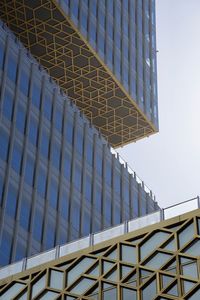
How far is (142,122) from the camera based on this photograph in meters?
→ 104

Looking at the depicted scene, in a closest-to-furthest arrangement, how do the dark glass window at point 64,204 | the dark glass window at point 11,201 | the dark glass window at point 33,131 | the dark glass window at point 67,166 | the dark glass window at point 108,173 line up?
the dark glass window at point 11,201 → the dark glass window at point 33,131 → the dark glass window at point 64,204 → the dark glass window at point 67,166 → the dark glass window at point 108,173

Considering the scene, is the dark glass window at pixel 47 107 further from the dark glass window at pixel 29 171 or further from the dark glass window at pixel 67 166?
the dark glass window at pixel 29 171

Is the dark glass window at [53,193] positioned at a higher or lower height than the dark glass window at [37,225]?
higher

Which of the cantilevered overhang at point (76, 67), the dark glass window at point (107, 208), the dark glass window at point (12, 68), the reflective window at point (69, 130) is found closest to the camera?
the dark glass window at point (12, 68)

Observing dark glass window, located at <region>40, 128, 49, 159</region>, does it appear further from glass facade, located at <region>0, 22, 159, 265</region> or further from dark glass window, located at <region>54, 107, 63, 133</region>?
dark glass window, located at <region>54, 107, 63, 133</region>

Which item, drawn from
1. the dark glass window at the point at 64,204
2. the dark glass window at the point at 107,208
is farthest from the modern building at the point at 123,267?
the dark glass window at the point at 107,208

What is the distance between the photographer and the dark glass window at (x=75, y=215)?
76188 mm

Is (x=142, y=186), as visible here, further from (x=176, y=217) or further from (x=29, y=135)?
(x=176, y=217)

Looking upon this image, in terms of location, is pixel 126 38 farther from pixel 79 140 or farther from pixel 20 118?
pixel 20 118

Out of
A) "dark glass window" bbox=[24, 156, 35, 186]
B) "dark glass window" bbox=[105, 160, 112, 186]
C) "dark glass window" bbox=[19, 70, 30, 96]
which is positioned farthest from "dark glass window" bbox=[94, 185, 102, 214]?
"dark glass window" bbox=[19, 70, 30, 96]

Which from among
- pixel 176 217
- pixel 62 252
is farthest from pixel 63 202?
pixel 176 217

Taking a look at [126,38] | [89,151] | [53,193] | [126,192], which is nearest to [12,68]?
[53,193]

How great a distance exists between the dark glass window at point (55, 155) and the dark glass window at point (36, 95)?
4.20m

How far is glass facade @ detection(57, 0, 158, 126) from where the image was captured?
93.2 meters
